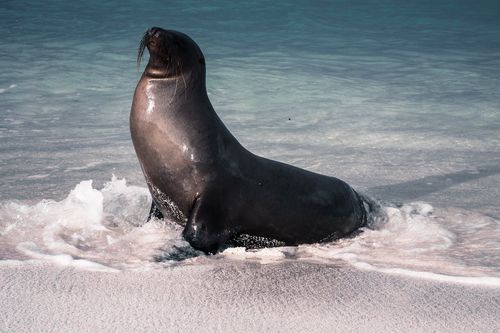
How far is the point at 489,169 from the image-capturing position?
6750 millimetres

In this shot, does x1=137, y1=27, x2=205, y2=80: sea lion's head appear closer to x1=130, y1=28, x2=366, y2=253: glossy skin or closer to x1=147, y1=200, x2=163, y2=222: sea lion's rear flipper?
x1=130, y1=28, x2=366, y2=253: glossy skin

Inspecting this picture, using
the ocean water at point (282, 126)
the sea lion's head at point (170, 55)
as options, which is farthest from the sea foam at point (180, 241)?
the sea lion's head at point (170, 55)

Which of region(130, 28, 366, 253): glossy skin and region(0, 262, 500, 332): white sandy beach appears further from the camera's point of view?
region(130, 28, 366, 253): glossy skin

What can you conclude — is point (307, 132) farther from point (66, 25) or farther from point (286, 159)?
point (66, 25)

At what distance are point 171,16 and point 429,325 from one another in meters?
17.1

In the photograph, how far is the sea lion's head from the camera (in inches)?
166

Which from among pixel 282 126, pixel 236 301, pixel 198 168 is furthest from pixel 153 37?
pixel 282 126

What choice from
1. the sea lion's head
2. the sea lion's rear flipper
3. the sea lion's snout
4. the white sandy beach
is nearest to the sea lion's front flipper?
the white sandy beach

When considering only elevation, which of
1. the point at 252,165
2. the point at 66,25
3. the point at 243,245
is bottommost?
the point at 66,25

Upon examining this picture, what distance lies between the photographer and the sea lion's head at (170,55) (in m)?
4.21

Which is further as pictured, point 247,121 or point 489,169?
point 247,121

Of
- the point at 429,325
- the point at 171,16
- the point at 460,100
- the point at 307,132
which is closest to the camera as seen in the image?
the point at 429,325

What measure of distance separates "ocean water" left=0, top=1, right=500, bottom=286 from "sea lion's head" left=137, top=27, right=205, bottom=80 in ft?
2.76

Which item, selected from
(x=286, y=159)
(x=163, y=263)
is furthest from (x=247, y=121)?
(x=163, y=263)
